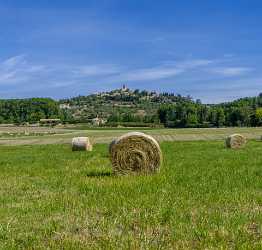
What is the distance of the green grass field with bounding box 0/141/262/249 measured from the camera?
6805mm

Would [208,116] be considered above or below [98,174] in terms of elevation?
above

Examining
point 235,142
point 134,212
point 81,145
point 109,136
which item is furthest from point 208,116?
point 134,212

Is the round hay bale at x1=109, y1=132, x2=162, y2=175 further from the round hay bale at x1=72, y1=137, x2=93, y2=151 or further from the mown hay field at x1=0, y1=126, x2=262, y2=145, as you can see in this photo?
the mown hay field at x1=0, y1=126, x2=262, y2=145

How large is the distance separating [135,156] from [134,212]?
6470 mm

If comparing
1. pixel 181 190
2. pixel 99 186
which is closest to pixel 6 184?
pixel 99 186

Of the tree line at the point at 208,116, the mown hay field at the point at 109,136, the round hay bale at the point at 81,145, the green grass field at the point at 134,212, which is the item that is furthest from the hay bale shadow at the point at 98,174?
the tree line at the point at 208,116

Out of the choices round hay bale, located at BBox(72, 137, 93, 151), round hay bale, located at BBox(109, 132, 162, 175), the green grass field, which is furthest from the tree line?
the green grass field

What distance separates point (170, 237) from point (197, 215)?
4.89 feet

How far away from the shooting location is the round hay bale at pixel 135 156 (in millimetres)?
14923

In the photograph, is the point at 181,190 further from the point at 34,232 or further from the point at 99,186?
the point at 34,232

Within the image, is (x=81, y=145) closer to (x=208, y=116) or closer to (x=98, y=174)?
(x=98, y=174)

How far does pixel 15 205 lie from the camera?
968cm

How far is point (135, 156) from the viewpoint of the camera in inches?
594

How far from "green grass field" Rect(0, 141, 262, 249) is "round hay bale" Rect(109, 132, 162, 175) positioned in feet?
2.96
